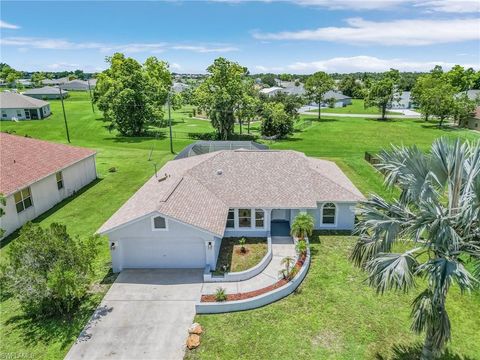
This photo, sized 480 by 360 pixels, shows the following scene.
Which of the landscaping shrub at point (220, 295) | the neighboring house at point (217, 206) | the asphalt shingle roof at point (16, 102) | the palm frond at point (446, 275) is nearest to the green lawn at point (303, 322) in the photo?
the landscaping shrub at point (220, 295)

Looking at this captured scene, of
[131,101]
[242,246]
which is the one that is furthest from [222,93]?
[242,246]

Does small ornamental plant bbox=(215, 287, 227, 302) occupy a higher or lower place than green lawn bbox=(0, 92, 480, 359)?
higher

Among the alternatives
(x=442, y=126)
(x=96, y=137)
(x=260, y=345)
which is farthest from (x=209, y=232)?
(x=442, y=126)

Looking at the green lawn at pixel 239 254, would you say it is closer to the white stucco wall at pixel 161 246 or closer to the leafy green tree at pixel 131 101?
the white stucco wall at pixel 161 246

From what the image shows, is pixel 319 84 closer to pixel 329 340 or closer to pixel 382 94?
pixel 382 94

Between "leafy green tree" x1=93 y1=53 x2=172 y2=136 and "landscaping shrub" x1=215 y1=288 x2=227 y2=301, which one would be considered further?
"leafy green tree" x1=93 y1=53 x2=172 y2=136

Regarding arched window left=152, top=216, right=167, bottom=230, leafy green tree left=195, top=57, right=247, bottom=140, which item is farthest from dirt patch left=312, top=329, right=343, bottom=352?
leafy green tree left=195, top=57, right=247, bottom=140

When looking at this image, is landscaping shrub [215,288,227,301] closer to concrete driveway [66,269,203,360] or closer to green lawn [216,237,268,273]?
concrete driveway [66,269,203,360]

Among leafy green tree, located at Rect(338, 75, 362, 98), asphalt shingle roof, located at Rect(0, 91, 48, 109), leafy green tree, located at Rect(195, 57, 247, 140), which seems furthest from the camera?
leafy green tree, located at Rect(338, 75, 362, 98)
